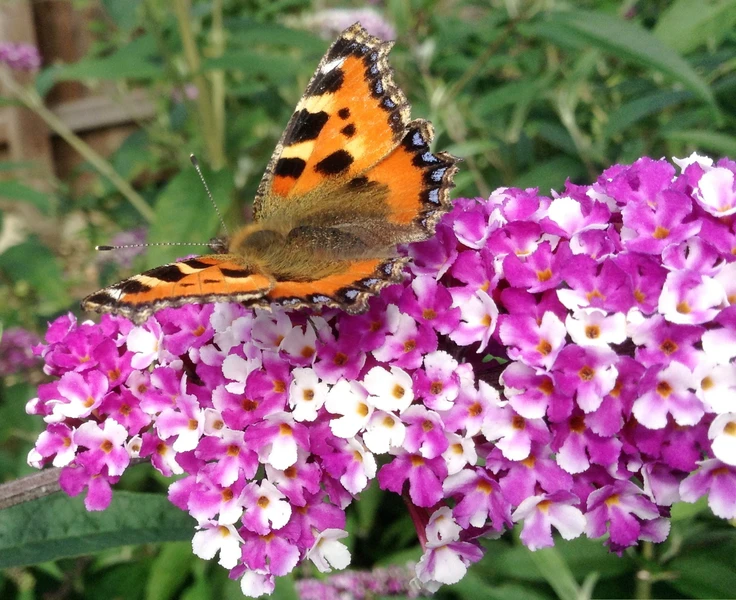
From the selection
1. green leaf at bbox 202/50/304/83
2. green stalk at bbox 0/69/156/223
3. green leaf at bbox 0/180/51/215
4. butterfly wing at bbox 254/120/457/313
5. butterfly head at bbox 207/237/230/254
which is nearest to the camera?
butterfly wing at bbox 254/120/457/313

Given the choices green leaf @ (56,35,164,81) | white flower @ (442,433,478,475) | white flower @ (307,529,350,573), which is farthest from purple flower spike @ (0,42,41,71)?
white flower @ (442,433,478,475)

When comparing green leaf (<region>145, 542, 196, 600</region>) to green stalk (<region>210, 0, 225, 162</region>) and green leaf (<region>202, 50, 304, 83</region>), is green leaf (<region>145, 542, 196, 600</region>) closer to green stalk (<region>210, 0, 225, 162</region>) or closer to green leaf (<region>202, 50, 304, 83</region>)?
green stalk (<region>210, 0, 225, 162</region>)

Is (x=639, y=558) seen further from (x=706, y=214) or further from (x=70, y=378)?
(x=70, y=378)

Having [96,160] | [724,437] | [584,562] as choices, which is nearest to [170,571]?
[584,562]

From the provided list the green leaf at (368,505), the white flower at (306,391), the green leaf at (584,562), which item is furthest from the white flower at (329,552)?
the green leaf at (368,505)

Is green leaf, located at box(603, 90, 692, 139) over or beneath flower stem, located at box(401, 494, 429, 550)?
over

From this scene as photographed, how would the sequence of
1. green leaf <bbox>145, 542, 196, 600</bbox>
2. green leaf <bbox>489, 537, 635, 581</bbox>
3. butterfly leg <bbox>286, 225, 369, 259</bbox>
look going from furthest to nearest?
1. green leaf <bbox>145, 542, 196, 600</bbox>
2. green leaf <bbox>489, 537, 635, 581</bbox>
3. butterfly leg <bbox>286, 225, 369, 259</bbox>

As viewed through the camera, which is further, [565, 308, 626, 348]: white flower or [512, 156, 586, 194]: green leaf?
[512, 156, 586, 194]: green leaf
